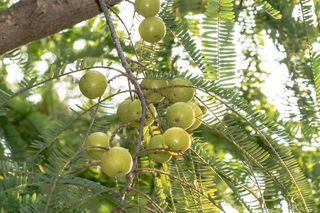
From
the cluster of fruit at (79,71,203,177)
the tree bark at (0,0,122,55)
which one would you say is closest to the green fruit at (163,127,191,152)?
the cluster of fruit at (79,71,203,177)

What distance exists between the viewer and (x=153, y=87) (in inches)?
56.2

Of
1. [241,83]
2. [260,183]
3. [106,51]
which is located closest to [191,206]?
[260,183]

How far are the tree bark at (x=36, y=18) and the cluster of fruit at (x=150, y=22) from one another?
14cm

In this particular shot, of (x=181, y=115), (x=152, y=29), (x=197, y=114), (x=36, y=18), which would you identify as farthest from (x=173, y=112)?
(x=36, y=18)

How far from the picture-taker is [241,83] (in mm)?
2506

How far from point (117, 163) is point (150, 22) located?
0.44 m

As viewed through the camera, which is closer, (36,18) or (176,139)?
(176,139)

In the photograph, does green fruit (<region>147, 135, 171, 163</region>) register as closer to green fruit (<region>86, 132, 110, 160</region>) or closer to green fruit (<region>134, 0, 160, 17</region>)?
green fruit (<region>86, 132, 110, 160</region>)

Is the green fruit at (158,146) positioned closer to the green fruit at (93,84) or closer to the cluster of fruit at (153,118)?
the cluster of fruit at (153,118)

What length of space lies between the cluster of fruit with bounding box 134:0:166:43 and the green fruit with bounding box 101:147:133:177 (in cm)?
39

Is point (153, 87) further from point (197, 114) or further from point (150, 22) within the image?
point (150, 22)

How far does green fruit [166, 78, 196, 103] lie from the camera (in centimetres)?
142

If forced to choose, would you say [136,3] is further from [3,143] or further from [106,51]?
[106,51]

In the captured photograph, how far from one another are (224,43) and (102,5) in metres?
0.28
